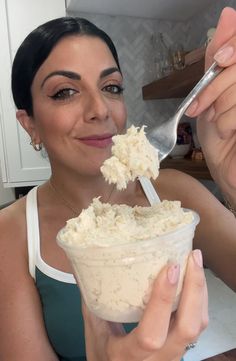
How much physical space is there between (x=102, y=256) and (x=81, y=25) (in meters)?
0.67

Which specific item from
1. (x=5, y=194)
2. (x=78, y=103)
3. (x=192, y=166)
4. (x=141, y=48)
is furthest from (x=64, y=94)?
(x=5, y=194)

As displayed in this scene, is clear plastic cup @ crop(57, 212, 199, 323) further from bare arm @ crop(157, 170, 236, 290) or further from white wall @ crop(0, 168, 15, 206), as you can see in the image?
white wall @ crop(0, 168, 15, 206)

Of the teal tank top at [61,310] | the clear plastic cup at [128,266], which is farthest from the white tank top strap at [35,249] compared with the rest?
the clear plastic cup at [128,266]

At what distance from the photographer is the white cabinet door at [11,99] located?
1532 mm

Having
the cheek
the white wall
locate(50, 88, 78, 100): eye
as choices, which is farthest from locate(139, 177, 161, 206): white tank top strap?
the white wall

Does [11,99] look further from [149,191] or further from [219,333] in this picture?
[219,333]

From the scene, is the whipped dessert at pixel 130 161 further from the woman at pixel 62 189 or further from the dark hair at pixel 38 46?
the dark hair at pixel 38 46

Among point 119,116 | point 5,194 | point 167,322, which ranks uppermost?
point 119,116

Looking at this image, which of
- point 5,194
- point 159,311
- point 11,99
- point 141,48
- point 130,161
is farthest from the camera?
point 5,194

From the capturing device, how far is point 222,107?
1.57 ft

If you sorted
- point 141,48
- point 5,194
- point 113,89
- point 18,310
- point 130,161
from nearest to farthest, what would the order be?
1. point 130,161
2. point 18,310
3. point 113,89
4. point 141,48
5. point 5,194

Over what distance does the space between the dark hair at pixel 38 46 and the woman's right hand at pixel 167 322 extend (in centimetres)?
64

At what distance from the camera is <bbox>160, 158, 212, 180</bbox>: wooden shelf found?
1.24 m

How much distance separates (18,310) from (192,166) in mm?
867
